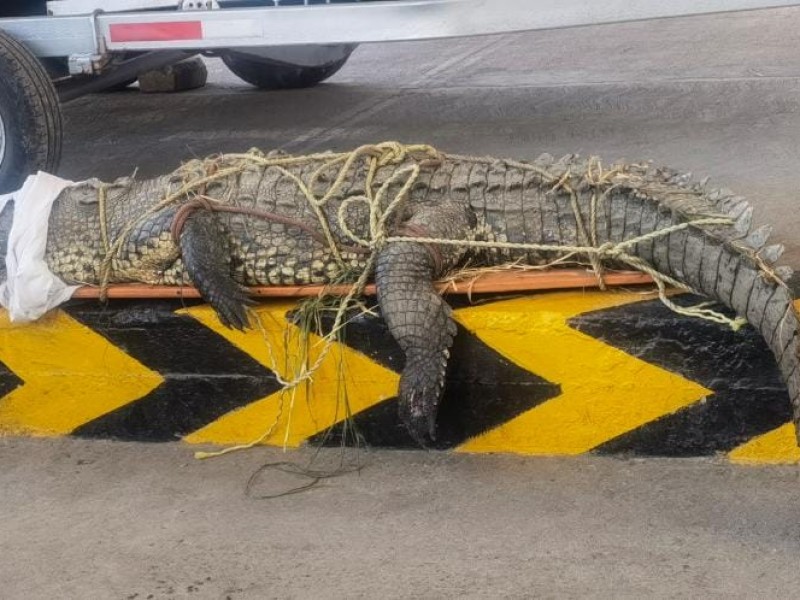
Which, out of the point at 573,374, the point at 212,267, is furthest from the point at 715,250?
the point at 212,267

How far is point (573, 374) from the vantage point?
302cm

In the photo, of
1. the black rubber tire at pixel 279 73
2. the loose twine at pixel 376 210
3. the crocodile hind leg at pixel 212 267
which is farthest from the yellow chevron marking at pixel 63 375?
the black rubber tire at pixel 279 73

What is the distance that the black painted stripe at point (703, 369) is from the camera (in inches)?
114

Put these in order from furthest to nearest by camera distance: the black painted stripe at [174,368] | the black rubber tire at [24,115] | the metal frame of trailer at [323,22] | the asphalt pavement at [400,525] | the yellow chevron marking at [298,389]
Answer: the black rubber tire at [24,115]
the metal frame of trailer at [323,22]
the black painted stripe at [174,368]
the yellow chevron marking at [298,389]
the asphalt pavement at [400,525]

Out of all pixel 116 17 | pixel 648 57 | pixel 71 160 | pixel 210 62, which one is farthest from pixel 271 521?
pixel 210 62

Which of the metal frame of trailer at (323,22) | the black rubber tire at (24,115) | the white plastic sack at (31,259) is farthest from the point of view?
the black rubber tire at (24,115)

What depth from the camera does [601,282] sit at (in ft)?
9.98

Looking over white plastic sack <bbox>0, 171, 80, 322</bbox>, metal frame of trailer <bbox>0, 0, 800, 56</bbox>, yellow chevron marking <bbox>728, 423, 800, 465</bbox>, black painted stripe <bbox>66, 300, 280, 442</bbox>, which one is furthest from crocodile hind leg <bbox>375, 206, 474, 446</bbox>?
metal frame of trailer <bbox>0, 0, 800, 56</bbox>

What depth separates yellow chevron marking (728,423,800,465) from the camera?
9.53 ft

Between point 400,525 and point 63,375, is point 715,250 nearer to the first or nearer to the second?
point 400,525

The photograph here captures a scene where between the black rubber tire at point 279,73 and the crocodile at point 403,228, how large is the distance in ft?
11.9

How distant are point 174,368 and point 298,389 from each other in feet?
1.24

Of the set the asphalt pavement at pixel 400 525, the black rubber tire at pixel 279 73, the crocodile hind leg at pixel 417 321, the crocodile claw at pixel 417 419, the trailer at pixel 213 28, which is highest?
the trailer at pixel 213 28

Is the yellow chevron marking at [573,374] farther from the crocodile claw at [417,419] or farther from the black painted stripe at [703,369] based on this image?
the crocodile claw at [417,419]
